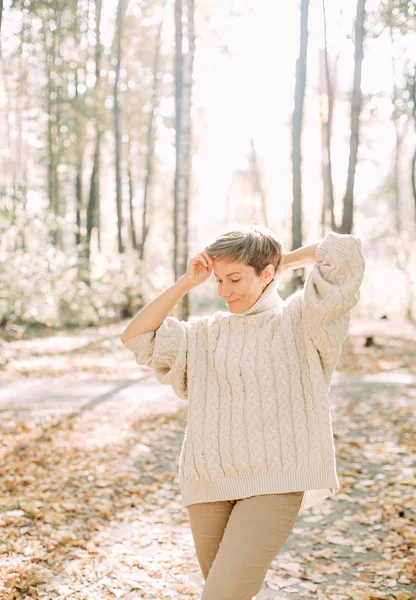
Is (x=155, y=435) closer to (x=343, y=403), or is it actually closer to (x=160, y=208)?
(x=343, y=403)

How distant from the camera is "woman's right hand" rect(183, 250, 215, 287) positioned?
8.84ft

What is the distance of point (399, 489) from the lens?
18.9ft

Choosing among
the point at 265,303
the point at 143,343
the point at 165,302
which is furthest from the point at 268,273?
the point at 143,343

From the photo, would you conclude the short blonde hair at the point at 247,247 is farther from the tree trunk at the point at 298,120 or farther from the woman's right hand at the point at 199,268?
the tree trunk at the point at 298,120

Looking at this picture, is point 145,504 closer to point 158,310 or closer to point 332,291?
point 158,310

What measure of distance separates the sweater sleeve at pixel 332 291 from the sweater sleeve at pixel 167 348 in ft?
1.87

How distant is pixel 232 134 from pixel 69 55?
308 inches

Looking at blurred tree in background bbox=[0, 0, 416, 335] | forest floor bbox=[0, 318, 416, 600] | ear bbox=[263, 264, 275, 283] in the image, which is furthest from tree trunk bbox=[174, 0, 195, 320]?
ear bbox=[263, 264, 275, 283]

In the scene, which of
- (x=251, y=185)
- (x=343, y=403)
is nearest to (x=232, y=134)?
(x=251, y=185)

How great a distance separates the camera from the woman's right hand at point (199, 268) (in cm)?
269

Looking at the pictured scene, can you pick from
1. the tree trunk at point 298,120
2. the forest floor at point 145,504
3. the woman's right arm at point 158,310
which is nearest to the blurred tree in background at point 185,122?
the tree trunk at point 298,120

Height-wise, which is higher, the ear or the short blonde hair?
the short blonde hair

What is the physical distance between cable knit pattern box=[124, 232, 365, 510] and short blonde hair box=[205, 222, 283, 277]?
168mm

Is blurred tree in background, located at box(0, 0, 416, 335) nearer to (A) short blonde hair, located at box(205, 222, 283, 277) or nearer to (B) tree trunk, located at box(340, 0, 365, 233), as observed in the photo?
(B) tree trunk, located at box(340, 0, 365, 233)
